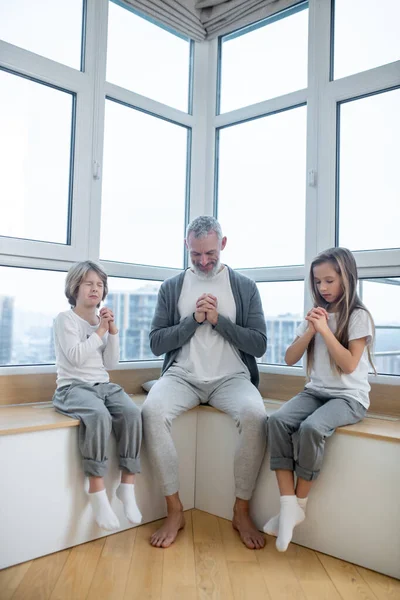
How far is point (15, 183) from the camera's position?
239 cm

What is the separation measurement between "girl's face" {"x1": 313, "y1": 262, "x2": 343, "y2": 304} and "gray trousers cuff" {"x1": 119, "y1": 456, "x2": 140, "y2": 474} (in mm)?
963

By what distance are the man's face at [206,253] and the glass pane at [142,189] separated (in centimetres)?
48

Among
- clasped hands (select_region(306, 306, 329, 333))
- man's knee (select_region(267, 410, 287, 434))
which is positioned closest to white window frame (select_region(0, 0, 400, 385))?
clasped hands (select_region(306, 306, 329, 333))

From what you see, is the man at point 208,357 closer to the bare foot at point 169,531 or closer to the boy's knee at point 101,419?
the bare foot at point 169,531

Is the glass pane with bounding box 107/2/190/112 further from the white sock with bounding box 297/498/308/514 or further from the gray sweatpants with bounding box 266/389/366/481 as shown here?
the white sock with bounding box 297/498/308/514

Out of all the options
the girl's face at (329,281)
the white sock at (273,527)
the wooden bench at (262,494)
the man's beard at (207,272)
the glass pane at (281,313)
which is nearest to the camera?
the wooden bench at (262,494)

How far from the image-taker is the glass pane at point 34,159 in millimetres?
2357

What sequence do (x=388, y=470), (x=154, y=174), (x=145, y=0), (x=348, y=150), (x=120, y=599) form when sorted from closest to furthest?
(x=120, y=599)
(x=388, y=470)
(x=348, y=150)
(x=145, y=0)
(x=154, y=174)

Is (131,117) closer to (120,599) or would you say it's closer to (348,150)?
(348,150)

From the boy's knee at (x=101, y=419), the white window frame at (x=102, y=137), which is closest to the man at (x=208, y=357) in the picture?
the boy's knee at (x=101, y=419)

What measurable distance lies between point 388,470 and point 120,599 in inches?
36.7

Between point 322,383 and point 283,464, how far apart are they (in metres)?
0.35

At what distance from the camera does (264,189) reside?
2.87 meters

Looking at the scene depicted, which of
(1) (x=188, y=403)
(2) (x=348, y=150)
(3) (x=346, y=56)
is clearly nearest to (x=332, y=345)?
(1) (x=188, y=403)
